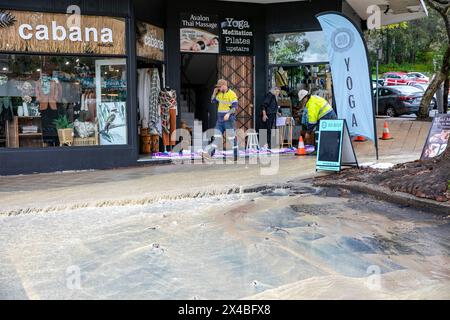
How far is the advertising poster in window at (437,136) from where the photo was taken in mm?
9023

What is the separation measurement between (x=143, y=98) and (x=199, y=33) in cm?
261

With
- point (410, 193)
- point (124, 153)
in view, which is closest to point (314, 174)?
point (410, 193)

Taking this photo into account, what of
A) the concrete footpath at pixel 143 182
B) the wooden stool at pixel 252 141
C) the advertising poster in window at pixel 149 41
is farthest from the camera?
the wooden stool at pixel 252 141

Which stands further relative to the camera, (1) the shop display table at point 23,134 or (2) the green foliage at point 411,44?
(2) the green foliage at point 411,44

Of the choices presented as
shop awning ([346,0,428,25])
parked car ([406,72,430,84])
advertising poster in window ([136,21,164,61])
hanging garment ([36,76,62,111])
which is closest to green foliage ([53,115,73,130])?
hanging garment ([36,76,62,111])

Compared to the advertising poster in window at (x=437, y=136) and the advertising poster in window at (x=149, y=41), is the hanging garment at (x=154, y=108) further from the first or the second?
the advertising poster in window at (x=437, y=136)

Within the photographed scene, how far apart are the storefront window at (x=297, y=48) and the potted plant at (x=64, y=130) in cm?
622

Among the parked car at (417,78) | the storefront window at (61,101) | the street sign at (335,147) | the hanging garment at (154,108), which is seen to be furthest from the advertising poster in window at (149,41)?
the parked car at (417,78)

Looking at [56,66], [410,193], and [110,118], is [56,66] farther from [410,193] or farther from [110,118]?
[410,193]

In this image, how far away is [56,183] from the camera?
978cm

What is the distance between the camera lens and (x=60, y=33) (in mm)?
11203

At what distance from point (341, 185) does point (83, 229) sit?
4.10m

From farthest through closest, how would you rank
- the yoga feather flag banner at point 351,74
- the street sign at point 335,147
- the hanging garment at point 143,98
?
the hanging garment at point 143,98
the yoga feather flag banner at point 351,74
the street sign at point 335,147

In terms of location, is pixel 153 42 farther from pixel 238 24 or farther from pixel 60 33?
pixel 238 24
